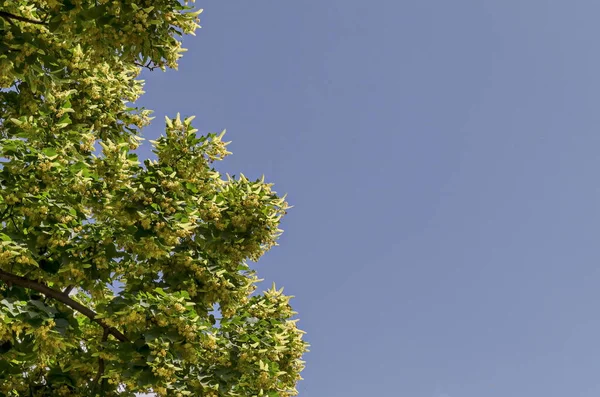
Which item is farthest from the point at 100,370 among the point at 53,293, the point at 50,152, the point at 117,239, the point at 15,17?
the point at 15,17

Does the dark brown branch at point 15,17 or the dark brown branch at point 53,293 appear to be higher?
the dark brown branch at point 15,17

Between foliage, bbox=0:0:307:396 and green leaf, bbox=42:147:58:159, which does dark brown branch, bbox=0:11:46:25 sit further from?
green leaf, bbox=42:147:58:159

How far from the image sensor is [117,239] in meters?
13.2

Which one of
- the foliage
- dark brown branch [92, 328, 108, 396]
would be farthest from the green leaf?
dark brown branch [92, 328, 108, 396]

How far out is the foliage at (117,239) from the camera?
1115cm

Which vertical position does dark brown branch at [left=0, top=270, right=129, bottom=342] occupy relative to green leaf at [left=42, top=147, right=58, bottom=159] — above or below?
below

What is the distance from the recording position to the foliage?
11.1 metres

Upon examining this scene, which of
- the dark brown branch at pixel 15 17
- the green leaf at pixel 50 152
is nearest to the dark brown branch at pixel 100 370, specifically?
the green leaf at pixel 50 152

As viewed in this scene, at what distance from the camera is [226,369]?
48.5ft

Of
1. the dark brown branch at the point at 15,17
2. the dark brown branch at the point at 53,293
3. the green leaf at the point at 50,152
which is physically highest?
the dark brown branch at the point at 15,17

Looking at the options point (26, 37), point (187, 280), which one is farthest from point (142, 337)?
point (26, 37)

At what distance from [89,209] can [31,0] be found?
5.42 metres

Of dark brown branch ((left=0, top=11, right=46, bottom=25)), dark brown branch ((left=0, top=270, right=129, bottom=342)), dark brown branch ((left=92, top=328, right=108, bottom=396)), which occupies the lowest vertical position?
dark brown branch ((left=92, top=328, right=108, bottom=396))

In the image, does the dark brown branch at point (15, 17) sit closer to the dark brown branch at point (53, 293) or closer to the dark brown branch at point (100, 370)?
the dark brown branch at point (53, 293)
